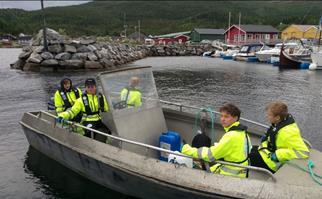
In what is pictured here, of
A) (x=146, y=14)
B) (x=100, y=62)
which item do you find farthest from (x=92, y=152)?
(x=146, y=14)

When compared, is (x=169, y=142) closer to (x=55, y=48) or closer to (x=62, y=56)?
(x=62, y=56)

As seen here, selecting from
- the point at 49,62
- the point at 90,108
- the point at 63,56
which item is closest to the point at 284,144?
the point at 90,108

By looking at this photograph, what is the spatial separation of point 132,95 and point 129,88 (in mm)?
166

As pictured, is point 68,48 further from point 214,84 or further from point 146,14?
point 146,14

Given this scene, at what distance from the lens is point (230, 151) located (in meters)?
4.57

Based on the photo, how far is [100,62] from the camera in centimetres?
3178

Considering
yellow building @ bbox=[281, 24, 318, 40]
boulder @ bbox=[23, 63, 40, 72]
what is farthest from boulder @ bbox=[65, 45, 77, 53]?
yellow building @ bbox=[281, 24, 318, 40]

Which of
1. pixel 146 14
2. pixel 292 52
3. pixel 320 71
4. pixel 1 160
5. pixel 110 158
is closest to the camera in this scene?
pixel 110 158

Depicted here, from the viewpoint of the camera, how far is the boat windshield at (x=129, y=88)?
20.2ft

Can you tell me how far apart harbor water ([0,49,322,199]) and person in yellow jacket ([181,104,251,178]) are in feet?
8.05

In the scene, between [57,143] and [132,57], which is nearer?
[57,143]

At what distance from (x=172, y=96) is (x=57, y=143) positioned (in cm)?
1136

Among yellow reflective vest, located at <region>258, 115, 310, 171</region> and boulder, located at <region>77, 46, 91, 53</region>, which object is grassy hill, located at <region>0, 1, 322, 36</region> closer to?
boulder, located at <region>77, 46, 91, 53</region>

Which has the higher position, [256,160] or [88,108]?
[88,108]
